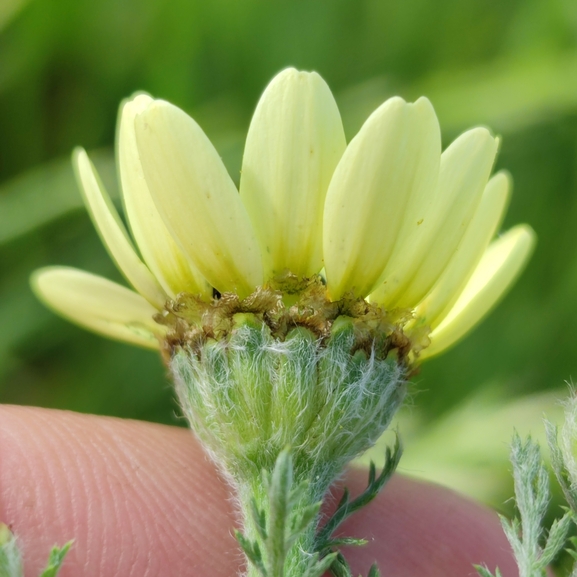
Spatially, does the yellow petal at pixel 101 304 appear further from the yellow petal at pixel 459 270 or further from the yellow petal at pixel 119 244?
the yellow petal at pixel 459 270

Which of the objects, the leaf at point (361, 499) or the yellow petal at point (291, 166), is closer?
the yellow petal at point (291, 166)

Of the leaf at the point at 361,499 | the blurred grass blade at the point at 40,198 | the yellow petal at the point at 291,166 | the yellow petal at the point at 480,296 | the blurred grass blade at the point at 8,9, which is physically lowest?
the leaf at the point at 361,499

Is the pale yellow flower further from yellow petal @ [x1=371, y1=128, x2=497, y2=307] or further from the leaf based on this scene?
the leaf

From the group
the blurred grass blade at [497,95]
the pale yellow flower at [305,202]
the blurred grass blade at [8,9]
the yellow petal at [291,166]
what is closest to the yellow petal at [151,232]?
the pale yellow flower at [305,202]

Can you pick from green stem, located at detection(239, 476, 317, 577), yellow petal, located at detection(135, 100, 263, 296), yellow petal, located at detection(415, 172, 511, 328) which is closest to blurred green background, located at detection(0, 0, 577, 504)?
yellow petal, located at detection(415, 172, 511, 328)

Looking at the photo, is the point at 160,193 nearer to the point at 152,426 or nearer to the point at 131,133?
the point at 131,133

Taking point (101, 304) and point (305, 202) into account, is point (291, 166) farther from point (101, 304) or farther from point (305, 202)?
point (101, 304)
